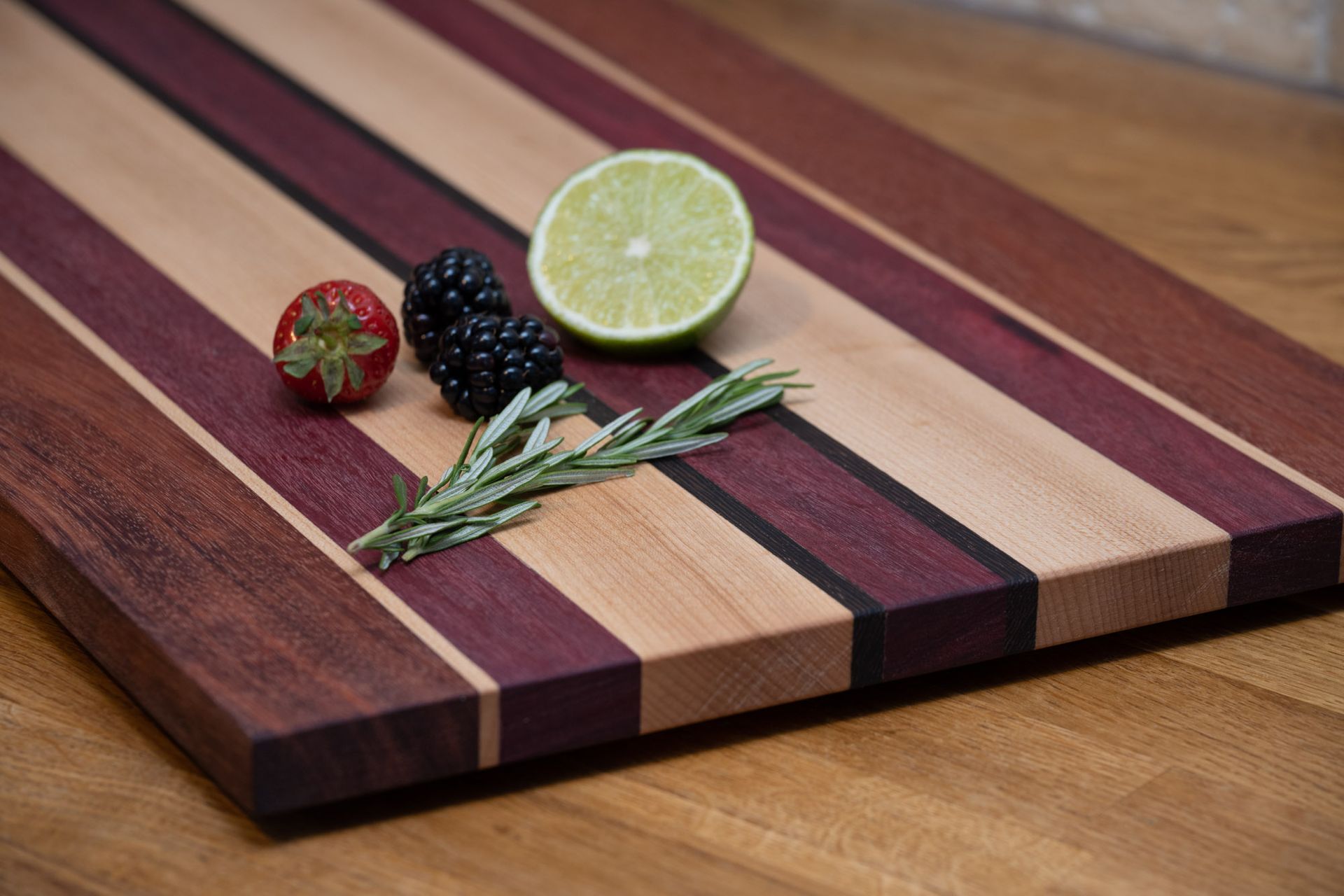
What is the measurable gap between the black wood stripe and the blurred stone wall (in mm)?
1555

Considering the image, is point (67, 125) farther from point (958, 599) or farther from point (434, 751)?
point (958, 599)

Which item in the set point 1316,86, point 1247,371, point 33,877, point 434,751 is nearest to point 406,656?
point 434,751

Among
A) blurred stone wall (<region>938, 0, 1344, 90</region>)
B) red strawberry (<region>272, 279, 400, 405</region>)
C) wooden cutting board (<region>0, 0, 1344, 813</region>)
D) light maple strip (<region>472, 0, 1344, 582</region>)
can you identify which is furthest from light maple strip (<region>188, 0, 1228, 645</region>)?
blurred stone wall (<region>938, 0, 1344, 90</region>)

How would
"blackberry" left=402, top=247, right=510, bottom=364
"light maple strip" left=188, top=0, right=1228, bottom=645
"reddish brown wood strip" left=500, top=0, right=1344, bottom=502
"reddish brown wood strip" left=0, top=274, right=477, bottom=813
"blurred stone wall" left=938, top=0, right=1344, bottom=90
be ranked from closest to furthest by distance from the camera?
"reddish brown wood strip" left=0, top=274, right=477, bottom=813, "light maple strip" left=188, top=0, right=1228, bottom=645, "blackberry" left=402, top=247, right=510, bottom=364, "reddish brown wood strip" left=500, top=0, right=1344, bottom=502, "blurred stone wall" left=938, top=0, right=1344, bottom=90

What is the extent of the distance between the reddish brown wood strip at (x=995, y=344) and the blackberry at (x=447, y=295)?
0.45 metres

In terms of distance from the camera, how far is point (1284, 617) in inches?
58.9

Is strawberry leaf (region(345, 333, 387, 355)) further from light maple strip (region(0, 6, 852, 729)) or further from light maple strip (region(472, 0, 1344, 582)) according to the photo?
light maple strip (region(472, 0, 1344, 582))

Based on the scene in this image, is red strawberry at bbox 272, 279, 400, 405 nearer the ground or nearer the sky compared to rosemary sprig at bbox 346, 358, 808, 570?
nearer the sky

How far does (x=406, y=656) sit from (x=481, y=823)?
14 centimetres

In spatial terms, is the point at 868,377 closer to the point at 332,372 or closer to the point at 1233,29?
the point at 332,372

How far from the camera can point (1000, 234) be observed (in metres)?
1.96

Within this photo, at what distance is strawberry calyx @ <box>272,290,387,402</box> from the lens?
4.78 feet

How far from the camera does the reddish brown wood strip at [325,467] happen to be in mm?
1199

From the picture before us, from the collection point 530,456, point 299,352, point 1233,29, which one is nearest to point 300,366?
point 299,352
